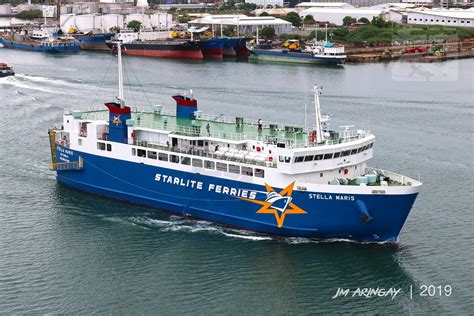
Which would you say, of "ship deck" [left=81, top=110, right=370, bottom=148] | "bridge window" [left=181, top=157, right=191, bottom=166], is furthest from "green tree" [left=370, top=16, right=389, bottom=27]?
"bridge window" [left=181, top=157, right=191, bottom=166]

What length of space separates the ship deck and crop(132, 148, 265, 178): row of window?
1157 mm

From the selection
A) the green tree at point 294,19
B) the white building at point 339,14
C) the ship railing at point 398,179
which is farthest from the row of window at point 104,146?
the white building at point 339,14

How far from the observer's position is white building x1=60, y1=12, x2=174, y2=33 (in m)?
122

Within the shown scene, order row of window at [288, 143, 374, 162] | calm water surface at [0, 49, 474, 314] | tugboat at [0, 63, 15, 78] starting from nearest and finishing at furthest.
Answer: calm water surface at [0, 49, 474, 314]
row of window at [288, 143, 374, 162]
tugboat at [0, 63, 15, 78]

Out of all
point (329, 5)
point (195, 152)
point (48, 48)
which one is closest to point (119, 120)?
point (195, 152)

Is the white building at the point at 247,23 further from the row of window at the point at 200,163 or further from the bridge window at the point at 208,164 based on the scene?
the bridge window at the point at 208,164

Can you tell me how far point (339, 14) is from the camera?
128 metres

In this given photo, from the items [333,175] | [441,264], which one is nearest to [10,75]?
[333,175]

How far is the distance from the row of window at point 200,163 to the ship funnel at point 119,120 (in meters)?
1.03

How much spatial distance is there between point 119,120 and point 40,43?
7652 centimetres

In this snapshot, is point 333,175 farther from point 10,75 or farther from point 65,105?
point 10,75

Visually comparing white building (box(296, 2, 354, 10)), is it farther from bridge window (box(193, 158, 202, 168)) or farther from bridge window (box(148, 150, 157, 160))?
bridge window (box(193, 158, 202, 168))

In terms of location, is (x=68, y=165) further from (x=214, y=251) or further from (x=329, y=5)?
(x=329, y=5)

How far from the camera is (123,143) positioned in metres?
35.2
